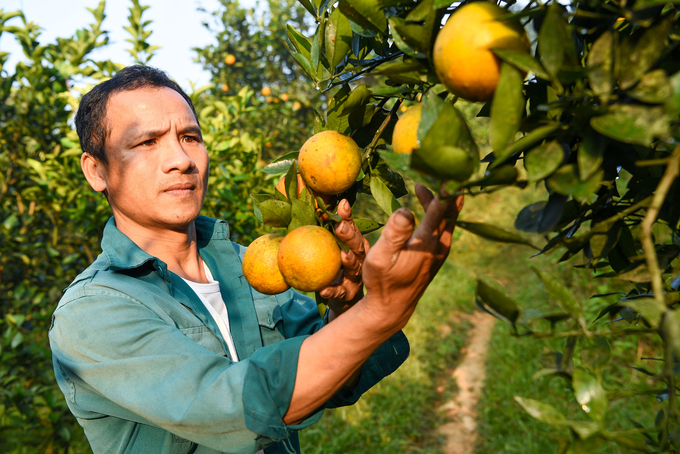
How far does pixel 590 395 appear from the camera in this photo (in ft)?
1.82

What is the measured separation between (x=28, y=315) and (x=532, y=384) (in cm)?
373

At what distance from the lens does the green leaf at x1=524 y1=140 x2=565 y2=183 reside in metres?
0.53

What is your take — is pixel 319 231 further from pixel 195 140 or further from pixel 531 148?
pixel 195 140

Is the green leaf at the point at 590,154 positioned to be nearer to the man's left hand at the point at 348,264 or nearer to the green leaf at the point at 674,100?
the green leaf at the point at 674,100

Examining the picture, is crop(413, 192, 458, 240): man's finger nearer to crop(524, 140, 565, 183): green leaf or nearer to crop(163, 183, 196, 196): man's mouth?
crop(524, 140, 565, 183): green leaf

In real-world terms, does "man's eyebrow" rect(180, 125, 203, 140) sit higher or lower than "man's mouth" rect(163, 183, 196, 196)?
higher

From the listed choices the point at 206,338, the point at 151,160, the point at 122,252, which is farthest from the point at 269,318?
the point at 151,160

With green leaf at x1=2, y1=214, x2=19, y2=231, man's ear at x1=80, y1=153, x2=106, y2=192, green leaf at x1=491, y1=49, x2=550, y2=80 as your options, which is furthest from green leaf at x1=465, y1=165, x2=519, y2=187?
green leaf at x1=2, y1=214, x2=19, y2=231

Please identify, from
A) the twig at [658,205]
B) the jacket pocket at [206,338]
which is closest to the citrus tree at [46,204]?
the jacket pocket at [206,338]

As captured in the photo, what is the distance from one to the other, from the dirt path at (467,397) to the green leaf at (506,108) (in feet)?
11.7

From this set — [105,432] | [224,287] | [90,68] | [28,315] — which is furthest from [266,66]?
[105,432]

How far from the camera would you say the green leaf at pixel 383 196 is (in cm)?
84

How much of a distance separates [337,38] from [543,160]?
43 centimetres

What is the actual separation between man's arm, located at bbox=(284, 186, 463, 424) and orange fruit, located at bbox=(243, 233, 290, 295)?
0.13 meters
